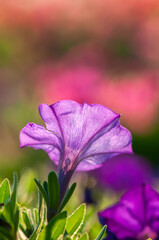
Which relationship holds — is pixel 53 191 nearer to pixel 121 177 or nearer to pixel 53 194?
pixel 53 194

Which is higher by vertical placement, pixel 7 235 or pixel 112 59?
pixel 7 235

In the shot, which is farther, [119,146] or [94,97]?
[94,97]

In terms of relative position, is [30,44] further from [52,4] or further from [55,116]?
[55,116]

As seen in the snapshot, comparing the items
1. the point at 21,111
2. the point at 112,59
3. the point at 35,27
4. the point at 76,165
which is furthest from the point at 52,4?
the point at 76,165

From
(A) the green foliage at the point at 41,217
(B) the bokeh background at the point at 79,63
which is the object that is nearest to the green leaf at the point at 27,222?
(A) the green foliage at the point at 41,217

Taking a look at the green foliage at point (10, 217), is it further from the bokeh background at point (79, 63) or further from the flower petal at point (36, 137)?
the bokeh background at point (79, 63)

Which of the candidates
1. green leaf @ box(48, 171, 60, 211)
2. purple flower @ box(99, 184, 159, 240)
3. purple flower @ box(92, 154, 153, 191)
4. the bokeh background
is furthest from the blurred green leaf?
the bokeh background

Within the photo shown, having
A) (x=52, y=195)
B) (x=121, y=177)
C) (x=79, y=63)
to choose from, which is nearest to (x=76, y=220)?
(x=52, y=195)

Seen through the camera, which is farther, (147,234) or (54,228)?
(147,234)

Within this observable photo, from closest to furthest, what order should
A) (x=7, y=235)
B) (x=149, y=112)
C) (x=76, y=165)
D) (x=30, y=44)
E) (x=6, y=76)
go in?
1. (x=7, y=235)
2. (x=76, y=165)
3. (x=149, y=112)
4. (x=6, y=76)
5. (x=30, y=44)
